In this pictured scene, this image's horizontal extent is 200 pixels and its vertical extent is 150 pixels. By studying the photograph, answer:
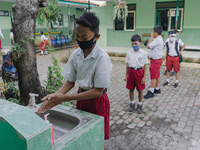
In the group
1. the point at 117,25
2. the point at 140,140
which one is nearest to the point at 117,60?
the point at 117,25

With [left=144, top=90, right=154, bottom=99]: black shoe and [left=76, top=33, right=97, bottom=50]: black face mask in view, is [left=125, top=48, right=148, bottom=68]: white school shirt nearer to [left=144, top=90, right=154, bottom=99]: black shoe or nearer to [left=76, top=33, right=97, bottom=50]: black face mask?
[left=144, top=90, right=154, bottom=99]: black shoe

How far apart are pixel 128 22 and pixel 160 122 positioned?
9910 millimetres

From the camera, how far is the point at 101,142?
188cm

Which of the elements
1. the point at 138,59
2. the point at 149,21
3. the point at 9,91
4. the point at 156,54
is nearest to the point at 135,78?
the point at 138,59

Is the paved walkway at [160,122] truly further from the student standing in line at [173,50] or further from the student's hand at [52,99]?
the student's hand at [52,99]

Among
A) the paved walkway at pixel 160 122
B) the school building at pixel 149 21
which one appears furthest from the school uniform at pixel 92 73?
the school building at pixel 149 21

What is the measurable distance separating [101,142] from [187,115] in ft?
10.00

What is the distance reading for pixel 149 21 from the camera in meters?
11.9

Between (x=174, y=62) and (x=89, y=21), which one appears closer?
(x=89, y=21)

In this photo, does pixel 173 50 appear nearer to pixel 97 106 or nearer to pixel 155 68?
pixel 155 68

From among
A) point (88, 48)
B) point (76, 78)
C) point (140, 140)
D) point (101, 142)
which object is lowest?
point (140, 140)

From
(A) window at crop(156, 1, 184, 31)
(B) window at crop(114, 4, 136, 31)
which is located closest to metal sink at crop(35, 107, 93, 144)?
(A) window at crop(156, 1, 184, 31)

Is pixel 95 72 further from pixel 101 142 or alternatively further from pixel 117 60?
pixel 117 60

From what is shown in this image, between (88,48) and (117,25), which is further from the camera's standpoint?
(117,25)
